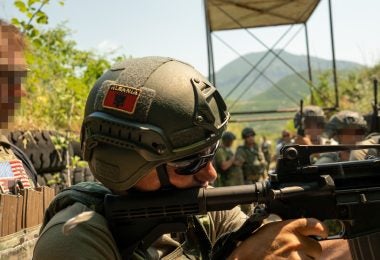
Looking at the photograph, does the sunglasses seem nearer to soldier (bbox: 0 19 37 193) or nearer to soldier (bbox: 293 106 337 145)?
soldier (bbox: 0 19 37 193)

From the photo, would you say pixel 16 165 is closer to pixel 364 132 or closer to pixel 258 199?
pixel 258 199

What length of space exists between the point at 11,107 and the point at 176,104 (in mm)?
1435

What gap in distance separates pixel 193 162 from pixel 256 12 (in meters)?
8.06

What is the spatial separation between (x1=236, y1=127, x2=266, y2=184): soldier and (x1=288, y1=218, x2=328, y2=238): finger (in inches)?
324

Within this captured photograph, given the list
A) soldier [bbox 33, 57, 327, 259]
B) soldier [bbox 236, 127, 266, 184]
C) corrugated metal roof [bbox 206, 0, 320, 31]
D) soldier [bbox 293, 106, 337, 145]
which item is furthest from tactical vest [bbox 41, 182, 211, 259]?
soldier [bbox 236, 127, 266, 184]

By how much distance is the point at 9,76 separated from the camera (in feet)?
9.09

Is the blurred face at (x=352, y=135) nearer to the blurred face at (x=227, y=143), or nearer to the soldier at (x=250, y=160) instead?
the soldier at (x=250, y=160)

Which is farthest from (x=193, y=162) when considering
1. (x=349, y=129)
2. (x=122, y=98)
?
(x=349, y=129)

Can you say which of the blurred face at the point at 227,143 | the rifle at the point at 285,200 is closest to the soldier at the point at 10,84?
the rifle at the point at 285,200

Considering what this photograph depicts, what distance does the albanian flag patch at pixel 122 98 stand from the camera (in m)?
1.76

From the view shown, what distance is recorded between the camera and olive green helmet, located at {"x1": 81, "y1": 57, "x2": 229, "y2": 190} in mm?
1750

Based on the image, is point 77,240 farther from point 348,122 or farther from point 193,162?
point 348,122

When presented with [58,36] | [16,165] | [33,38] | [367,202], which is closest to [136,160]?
[367,202]

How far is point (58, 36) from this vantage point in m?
13.0
